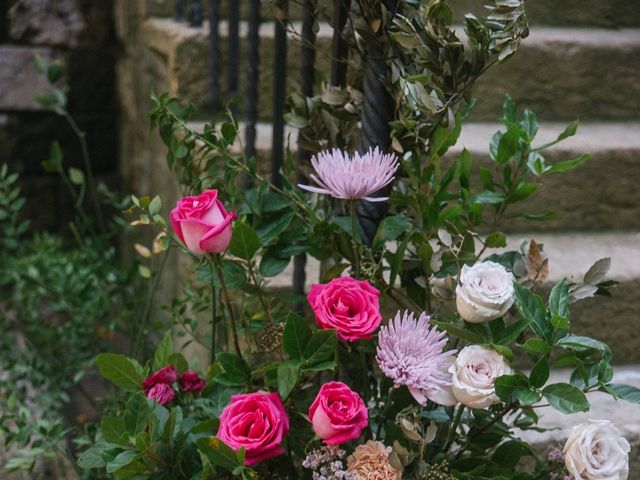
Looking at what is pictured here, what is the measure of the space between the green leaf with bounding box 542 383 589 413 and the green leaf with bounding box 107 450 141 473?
45 centimetres

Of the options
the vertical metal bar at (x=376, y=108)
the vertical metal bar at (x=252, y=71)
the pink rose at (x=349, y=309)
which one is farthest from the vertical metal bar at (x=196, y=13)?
the pink rose at (x=349, y=309)

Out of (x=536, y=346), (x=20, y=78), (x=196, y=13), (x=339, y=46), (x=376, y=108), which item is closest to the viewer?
(x=536, y=346)

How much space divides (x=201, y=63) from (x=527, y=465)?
41.4 inches

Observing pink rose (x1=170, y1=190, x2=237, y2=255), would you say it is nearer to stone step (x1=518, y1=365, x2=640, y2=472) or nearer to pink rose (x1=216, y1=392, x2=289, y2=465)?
pink rose (x1=216, y1=392, x2=289, y2=465)

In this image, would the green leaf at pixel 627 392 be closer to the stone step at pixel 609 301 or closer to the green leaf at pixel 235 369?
the green leaf at pixel 235 369

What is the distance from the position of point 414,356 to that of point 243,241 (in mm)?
253

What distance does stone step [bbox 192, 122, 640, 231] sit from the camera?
171cm

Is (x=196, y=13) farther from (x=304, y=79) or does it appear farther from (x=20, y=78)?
(x=20, y=78)

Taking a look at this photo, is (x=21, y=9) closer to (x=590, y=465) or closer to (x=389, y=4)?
(x=389, y=4)

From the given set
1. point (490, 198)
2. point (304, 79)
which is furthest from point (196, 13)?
point (490, 198)

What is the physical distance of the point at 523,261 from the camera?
1.05 metres

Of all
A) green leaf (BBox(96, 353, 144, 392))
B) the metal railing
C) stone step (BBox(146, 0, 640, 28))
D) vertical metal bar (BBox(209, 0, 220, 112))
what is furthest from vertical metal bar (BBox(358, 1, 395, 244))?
stone step (BBox(146, 0, 640, 28))

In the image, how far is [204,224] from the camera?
35.8 inches

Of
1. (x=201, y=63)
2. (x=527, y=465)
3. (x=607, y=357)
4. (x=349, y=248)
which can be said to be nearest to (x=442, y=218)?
(x=349, y=248)
